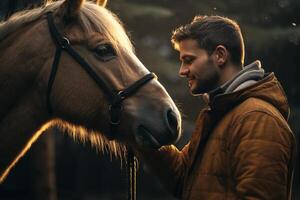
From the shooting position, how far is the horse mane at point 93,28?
11.5ft

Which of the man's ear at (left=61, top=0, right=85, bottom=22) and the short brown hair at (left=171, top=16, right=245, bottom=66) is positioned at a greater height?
the man's ear at (left=61, top=0, right=85, bottom=22)

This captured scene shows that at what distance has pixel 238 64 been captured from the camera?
3.32 meters

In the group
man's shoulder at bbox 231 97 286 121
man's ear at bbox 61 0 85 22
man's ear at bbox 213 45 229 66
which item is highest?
man's ear at bbox 61 0 85 22

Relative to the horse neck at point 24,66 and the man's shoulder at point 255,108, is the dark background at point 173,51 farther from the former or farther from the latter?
the man's shoulder at point 255,108

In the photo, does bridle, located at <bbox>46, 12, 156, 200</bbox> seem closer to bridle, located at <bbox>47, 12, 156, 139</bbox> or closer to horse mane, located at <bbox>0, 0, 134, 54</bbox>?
bridle, located at <bbox>47, 12, 156, 139</bbox>

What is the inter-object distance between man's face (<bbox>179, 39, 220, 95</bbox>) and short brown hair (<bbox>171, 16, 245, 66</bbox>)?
4 centimetres

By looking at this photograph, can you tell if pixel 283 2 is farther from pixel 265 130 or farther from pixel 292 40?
pixel 265 130

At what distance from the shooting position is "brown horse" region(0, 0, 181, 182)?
3.44 metres

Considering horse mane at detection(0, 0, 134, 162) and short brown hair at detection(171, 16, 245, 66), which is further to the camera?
horse mane at detection(0, 0, 134, 162)

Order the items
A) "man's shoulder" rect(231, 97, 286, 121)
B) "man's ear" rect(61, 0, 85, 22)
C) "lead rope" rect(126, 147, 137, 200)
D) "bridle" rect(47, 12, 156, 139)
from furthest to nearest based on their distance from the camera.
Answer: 1. "lead rope" rect(126, 147, 137, 200)
2. "man's ear" rect(61, 0, 85, 22)
3. "bridle" rect(47, 12, 156, 139)
4. "man's shoulder" rect(231, 97, 286, 121)

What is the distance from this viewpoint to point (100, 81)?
3428 mm

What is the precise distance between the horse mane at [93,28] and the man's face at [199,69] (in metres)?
0.39

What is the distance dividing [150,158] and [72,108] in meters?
0.56

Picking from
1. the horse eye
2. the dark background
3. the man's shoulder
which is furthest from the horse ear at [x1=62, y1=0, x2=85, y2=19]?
the dark background
